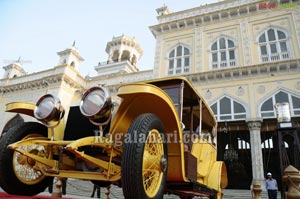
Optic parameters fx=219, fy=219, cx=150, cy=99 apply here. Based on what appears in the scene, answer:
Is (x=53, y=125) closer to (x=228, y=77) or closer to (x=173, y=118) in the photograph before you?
(x=173, y=118)

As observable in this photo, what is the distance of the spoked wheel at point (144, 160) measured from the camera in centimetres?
189

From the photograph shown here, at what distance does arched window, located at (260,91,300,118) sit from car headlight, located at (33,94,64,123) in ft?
42.5

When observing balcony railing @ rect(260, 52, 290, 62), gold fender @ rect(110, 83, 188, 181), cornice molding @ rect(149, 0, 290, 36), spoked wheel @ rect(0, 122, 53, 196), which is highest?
cornice molding @ rect(149, 0, 290, 36)

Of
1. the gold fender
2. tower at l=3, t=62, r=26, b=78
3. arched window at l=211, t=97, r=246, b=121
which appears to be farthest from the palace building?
the gold fender

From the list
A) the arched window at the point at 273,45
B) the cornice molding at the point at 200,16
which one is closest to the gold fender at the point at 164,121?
the arched window at the point at 273,45

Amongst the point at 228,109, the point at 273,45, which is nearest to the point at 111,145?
the point at 228,109

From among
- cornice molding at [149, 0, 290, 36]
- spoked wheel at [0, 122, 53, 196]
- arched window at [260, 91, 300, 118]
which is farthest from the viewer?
cornice molding at [149, 0, 290, 36]

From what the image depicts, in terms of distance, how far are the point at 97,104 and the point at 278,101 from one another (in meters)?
13.2

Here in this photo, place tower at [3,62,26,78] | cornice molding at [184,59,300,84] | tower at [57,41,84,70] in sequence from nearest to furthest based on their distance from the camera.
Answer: cornice molding at [184,59,300,84] → tower at [57,41,84,70] → tower at [3,62,26,78]

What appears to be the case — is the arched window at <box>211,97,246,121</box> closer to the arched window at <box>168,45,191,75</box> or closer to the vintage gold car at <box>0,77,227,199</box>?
the arched window at <box>168,45,191,75</box>

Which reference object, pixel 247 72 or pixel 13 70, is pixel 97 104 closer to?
pixel 247 72

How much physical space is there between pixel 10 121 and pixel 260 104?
2179cm

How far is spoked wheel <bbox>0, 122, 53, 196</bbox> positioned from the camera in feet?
8.37

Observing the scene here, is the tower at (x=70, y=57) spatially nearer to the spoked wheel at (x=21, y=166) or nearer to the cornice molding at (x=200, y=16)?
the cornice molding at (x=200, y=16)
